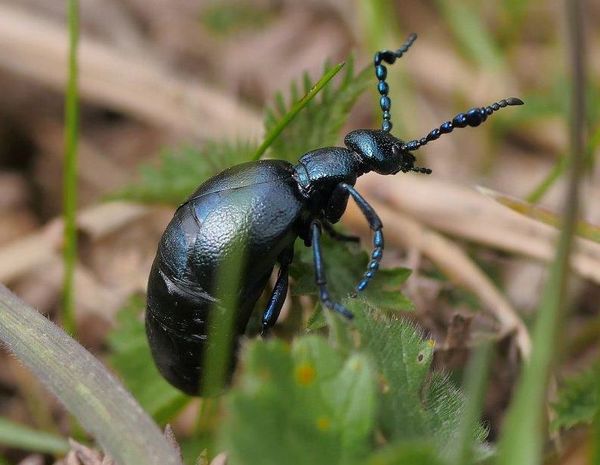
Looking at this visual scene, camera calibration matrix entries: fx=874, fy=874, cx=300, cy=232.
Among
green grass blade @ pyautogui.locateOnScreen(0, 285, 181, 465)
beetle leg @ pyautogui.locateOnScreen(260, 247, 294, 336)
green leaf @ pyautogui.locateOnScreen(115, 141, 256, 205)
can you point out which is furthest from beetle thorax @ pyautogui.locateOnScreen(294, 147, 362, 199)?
green grass blade @ pyautogui.locateOnScreen(0, 285, 181, 465)

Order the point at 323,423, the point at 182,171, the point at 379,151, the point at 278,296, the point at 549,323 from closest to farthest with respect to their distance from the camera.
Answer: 1. the point at 549,323
2. the point at 323,423
3. the point at 278,296
4. the point at 379,151
5. the point at 182,171

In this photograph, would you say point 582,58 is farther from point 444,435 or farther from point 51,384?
point 51,384

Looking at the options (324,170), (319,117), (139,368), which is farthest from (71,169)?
(324,170)

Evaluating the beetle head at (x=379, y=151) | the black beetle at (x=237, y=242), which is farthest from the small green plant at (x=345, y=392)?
the beetle head at (x=379, y=151)

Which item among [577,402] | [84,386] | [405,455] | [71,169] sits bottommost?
[577,402]

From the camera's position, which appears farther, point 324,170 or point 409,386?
point 324,170

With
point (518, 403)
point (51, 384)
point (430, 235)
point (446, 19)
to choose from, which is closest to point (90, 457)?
point (51, 384)

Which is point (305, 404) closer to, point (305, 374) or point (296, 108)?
point (305, 374)
